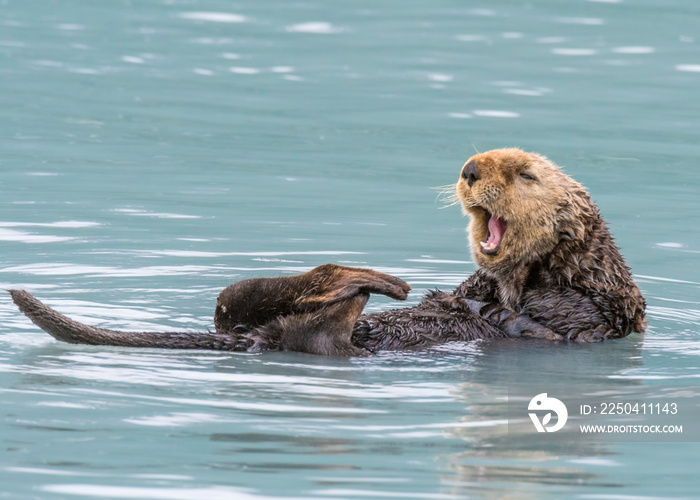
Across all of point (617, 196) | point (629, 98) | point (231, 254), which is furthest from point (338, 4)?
point (231, 254)

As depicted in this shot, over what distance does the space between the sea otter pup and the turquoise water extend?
0.12 metres

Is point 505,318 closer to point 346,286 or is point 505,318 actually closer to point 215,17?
point 346,286

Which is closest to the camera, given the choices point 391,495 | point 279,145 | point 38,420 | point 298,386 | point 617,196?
point 391,495

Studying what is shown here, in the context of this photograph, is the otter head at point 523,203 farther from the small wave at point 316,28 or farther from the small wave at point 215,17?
the small wave at point 215,17

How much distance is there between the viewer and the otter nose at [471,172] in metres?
5.41

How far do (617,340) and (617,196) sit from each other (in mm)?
3906

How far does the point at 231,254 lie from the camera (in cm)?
738

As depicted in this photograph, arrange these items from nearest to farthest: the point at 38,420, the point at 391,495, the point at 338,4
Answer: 1. the point at 391,495
2. the point at 38,420
3. the point at 338,4

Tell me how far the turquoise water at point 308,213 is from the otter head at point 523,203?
18.2 inches

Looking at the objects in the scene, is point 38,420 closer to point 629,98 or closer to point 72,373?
point 72,373

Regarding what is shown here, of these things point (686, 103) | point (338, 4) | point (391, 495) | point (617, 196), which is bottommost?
point (391, 495)

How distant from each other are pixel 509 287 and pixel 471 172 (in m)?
0.56
